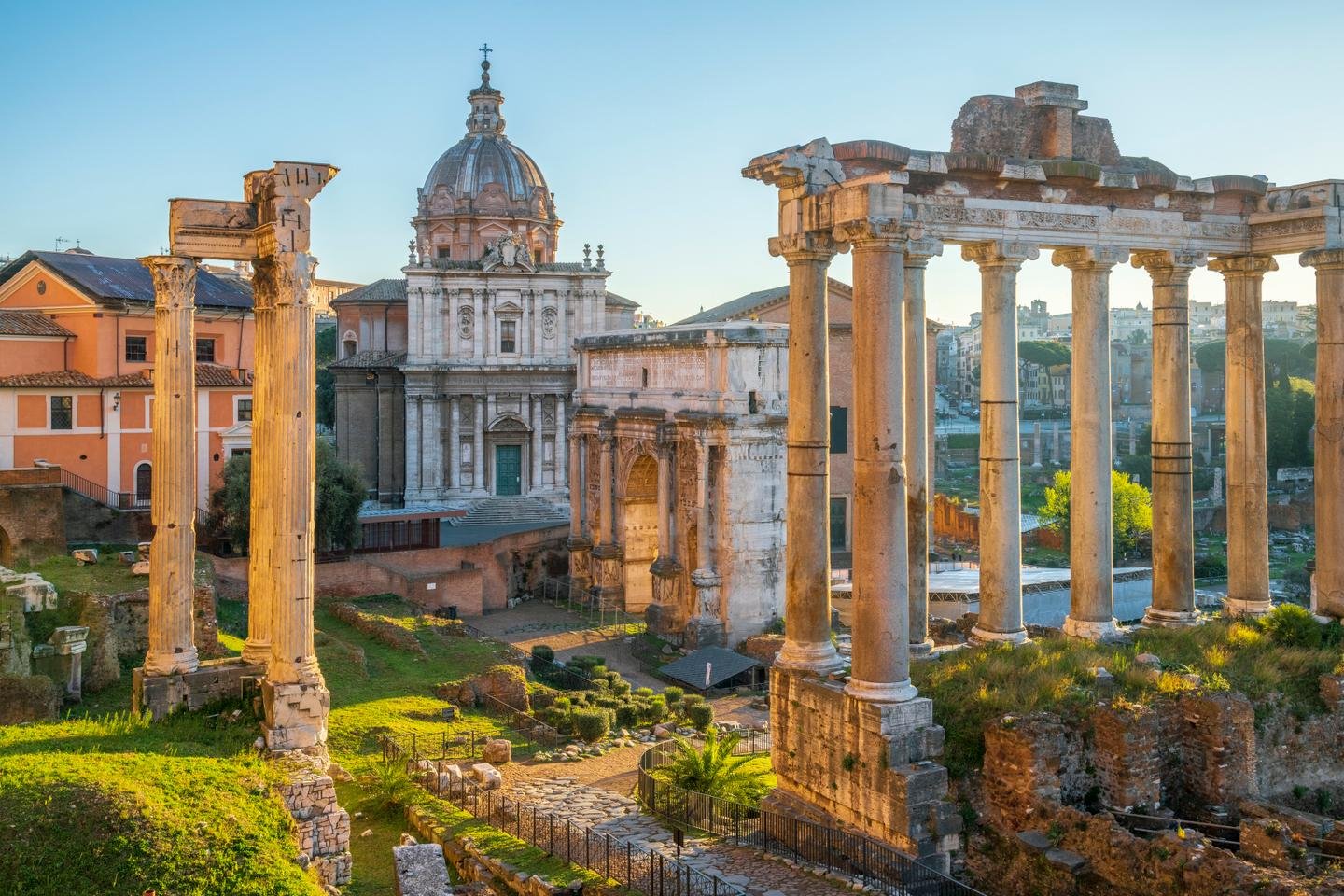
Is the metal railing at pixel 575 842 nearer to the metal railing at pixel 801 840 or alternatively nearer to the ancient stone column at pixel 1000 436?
the metal railing at pixel 801 840

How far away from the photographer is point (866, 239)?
1443 cm

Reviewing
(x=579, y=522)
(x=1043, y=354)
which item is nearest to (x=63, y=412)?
(x=579, y=522)

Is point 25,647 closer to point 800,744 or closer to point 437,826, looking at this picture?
point 437,826

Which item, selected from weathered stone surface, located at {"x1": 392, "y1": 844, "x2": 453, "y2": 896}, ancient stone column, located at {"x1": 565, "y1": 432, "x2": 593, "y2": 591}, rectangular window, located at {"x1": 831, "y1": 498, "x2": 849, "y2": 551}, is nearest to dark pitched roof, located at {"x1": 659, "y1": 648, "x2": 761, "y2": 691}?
ancient stone column, located at {"x1": 565, "y1": 432, "x2": 593, "y2": 591}

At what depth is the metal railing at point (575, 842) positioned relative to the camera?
1370 centimetres

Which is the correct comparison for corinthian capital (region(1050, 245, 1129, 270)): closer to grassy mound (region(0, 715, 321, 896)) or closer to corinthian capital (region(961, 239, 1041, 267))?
corinthian capital (region(961, 239, 1041, 267))

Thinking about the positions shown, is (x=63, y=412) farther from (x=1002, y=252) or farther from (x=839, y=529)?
(x=1002, y=252)

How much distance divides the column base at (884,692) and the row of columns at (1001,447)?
0.02m

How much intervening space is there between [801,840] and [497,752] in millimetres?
7800

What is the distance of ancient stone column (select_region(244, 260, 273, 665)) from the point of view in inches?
677

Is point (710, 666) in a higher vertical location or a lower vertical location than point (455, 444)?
lower

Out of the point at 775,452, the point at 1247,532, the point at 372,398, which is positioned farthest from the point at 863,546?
the point at 372,398

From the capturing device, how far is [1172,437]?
712 inches

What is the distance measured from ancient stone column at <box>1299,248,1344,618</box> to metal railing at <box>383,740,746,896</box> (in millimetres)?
10077
